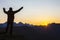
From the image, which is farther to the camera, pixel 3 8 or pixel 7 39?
pixel 3 8

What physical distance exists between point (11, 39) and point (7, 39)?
1.09 ft

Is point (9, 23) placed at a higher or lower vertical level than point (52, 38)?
higher

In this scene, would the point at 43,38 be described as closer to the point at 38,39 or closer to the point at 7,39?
the point at 38,39

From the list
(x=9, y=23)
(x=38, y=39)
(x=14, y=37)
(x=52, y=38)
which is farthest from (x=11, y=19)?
(x=52, y=38)

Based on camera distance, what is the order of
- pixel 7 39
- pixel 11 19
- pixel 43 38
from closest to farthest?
pixel 7 39
pixel 11 19
pixel 43 38

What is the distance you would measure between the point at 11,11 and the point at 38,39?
280cm

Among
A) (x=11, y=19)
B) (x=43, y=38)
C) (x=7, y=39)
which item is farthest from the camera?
(x=43, y=38)

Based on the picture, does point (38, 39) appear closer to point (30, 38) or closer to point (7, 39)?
point (30, 38)

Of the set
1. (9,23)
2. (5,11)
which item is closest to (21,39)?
(9,23)

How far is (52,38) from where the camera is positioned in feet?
51.6

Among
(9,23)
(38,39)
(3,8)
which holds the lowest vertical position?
(38,39)

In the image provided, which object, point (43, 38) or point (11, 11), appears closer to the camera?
point (11, 11)

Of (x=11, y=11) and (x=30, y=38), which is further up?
(x=11, y=11)

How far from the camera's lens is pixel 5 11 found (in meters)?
15.0
